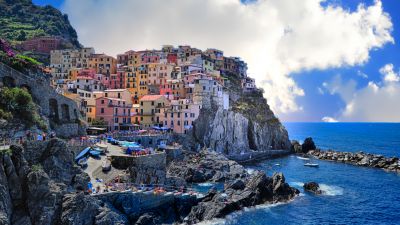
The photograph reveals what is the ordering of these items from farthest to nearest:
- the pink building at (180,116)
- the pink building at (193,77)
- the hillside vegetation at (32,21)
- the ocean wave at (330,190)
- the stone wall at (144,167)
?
1. the hillside vegetation at (32,21)
2. the pink building at (193,77)
3. the pink building at (180,116)
4. the ocean wave at (330,190)
5. the stone wall at (144,167)

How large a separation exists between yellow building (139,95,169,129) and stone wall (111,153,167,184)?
39.1 m

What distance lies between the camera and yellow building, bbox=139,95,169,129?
97.2m

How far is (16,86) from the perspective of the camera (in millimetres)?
52156

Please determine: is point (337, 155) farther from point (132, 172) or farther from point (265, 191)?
point (132, 172)

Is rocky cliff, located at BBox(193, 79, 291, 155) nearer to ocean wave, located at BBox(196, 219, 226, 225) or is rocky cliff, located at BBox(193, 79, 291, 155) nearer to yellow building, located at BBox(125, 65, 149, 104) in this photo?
yellow building, located at BBox(125, 65, 149, 104)

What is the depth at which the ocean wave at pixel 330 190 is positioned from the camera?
67750 mm

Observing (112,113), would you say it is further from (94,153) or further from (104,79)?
(94,153)

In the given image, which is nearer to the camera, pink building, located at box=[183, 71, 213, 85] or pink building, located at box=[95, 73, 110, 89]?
pink building, located at box=[183, 71, 213, 85]

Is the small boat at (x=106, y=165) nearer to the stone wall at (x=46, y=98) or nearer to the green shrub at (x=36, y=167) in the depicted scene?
the stone wall at (x=46, y=98)

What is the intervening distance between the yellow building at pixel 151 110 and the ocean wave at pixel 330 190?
136 feet

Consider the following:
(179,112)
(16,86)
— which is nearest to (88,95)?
(179,112)

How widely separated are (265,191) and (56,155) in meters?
32.6

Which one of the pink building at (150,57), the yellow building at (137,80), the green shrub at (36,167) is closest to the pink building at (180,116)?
the yellow building at (137,80)

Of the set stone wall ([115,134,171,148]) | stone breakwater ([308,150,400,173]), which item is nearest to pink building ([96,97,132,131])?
stone wall ([115,134,171,148])
